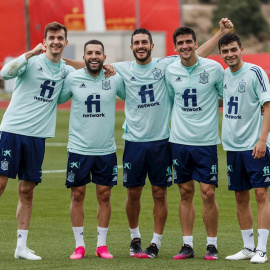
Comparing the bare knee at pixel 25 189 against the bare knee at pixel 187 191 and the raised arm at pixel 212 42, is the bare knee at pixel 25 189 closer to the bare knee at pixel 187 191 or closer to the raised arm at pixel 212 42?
the bare knee at pixel 187 191

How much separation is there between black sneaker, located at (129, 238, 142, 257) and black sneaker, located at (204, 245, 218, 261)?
80 centimetres

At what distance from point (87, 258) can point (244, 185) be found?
1907mm

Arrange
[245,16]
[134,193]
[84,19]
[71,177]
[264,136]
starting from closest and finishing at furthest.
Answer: [264,136] → [71,177] → [134,193] → [84,19] → [245,16]

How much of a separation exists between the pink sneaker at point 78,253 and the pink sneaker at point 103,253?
176 millimetres

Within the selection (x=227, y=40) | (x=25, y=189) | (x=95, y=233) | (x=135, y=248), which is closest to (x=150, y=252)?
(x=135, y=248)

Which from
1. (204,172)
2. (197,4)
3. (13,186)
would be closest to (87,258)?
(204,172)

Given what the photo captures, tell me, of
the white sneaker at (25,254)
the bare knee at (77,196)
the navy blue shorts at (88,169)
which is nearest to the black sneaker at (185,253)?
the navy blue shorts at (88,169)

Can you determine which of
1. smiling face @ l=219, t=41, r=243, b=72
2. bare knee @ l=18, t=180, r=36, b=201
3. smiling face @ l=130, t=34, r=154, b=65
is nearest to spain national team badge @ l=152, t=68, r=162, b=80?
smiling face @ l=130, t=34, r=154, b=65

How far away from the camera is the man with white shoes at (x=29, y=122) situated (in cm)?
931

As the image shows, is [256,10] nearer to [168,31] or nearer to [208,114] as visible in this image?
[168,31]

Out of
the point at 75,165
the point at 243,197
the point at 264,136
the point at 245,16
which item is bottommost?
the point at 243,197

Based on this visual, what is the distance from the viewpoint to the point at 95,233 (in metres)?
11.1

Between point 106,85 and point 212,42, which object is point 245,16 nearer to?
point 212,42

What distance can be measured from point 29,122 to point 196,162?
1.90m
